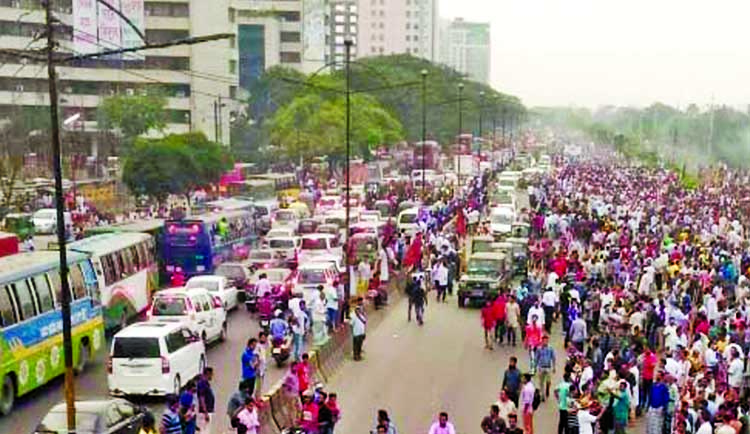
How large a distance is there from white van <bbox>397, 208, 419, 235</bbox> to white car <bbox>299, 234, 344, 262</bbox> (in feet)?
21.5

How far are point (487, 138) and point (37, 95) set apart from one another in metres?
72.4

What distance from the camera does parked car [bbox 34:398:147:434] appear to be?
49.2 feet

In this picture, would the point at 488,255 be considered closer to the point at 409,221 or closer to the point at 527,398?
the point at 409,221

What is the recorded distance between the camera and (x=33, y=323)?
19.5m

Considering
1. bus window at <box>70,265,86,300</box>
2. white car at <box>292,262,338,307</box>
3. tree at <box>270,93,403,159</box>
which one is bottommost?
white car at <box>292,262,338,307</box>

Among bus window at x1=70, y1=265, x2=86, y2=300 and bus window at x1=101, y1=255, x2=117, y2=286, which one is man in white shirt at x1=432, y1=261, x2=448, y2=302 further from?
bus window at x1=70, y1=265, x2=86, y2=300

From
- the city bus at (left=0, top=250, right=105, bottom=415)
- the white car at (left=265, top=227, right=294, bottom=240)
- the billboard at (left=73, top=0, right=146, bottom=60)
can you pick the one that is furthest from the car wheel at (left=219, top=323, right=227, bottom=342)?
the billboard at (left=73, top=0, right=146, bottom=60)

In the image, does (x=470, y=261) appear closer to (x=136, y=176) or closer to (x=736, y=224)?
(x=736, y=224)

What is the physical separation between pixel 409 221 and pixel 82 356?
77.6ft

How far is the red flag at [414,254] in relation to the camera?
1344 inches

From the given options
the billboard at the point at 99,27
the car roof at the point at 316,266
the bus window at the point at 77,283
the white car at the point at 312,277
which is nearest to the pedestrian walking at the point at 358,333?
the white car at the point at 312,277

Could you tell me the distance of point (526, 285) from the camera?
27.8 metres

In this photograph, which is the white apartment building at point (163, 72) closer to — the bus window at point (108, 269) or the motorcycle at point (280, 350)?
the bus window at point (108, 269)

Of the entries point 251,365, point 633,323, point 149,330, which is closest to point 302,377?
point 251,365
